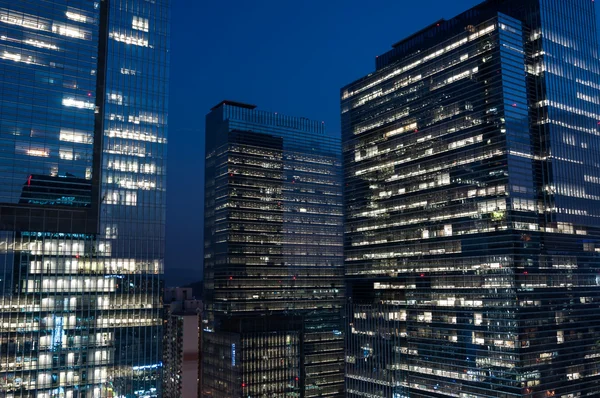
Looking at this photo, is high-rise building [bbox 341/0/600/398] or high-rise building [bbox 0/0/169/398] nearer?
high-rise building [bbox 0/0/169/398]

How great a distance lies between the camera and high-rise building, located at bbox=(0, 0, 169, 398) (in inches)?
3868

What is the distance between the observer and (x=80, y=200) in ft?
340

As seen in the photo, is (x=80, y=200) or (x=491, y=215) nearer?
(x=80, y=200)

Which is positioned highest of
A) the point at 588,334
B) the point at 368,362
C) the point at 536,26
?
the point at 536,26

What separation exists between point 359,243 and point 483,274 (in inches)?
2050

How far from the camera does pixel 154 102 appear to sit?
112m

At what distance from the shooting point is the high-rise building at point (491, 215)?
12606 centimetres

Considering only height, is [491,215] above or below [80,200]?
below

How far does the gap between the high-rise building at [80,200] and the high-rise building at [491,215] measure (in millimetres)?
71327

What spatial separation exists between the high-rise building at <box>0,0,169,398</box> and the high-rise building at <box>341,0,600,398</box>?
2808 inches

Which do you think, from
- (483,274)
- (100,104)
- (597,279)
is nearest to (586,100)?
(597,279)

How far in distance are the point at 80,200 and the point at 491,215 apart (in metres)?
88.1

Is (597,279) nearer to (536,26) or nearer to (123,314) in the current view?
(536,26)

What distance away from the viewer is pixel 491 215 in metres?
130
